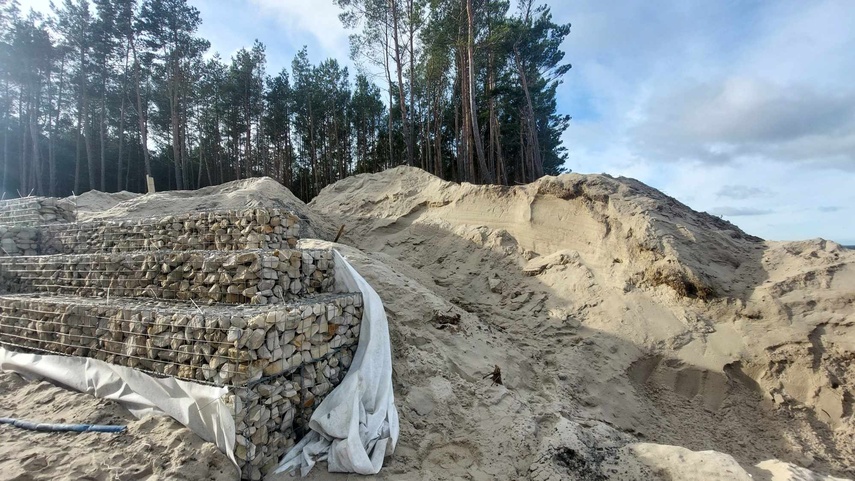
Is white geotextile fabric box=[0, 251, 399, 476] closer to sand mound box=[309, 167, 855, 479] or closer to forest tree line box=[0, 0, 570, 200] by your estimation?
sand mound box=[309, 167, 855, 479]

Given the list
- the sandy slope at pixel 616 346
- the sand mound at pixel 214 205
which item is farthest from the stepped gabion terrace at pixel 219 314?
the sand mound at pixel 214 205

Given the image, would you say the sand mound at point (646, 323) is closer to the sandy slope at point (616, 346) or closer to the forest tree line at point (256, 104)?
the sandy slope at point (616, 346)

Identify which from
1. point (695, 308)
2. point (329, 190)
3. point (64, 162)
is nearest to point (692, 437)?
point (695, 308)

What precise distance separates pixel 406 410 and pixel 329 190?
9001mm

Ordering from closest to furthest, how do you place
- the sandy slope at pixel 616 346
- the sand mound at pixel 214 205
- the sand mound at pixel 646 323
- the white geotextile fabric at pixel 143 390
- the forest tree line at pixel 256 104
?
the white geotextile fabric at pixel 143 390 < the sandy slope at pixel 616 346 < the sand mound at pixel 646 323 < the sand mound at pixel 214 205 < the forest tree line at pixel 256 104

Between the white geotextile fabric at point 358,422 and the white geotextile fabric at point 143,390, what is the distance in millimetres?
551

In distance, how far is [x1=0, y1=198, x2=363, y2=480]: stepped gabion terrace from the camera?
2.74m

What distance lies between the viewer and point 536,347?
5.00 meters

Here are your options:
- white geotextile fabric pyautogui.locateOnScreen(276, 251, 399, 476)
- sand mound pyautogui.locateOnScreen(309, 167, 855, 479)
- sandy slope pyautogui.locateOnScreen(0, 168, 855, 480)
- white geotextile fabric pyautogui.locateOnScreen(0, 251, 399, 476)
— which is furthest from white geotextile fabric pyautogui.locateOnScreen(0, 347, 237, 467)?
sand mound pyautogui.locateOnScreen(309, 167, 855, 479)

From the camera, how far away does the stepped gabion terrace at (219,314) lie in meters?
2.74

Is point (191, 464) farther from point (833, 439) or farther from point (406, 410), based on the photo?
point (833, 439)

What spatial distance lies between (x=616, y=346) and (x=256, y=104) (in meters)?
19.6

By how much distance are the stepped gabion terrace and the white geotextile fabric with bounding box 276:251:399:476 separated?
0.45ft

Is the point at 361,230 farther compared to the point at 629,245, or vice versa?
the point at 361,230
